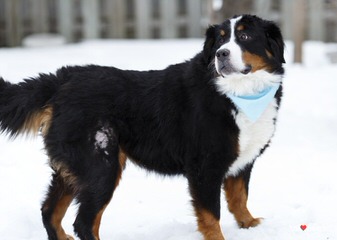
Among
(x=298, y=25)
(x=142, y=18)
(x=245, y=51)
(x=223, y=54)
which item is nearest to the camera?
(x=223, y=54)

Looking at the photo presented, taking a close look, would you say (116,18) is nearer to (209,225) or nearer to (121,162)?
(121,162)

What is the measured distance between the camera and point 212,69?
4785mm

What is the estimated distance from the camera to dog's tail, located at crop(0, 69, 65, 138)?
15.4 feet

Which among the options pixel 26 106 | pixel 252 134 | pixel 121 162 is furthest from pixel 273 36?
pixel 26 106

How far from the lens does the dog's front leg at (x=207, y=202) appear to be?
4.73 m

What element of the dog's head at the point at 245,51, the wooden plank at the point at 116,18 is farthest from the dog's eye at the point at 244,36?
the wooden plank at the point at 116,18

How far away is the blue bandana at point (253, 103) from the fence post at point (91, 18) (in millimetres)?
6455

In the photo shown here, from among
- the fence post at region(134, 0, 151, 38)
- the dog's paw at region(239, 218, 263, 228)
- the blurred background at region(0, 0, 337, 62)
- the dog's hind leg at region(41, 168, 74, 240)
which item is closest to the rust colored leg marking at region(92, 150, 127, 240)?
the dog's hind leg at region(41, 168, 74, 240)

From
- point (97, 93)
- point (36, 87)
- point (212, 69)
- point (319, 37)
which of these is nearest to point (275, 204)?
point (212, 69)

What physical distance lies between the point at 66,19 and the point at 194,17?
2111 millimetres

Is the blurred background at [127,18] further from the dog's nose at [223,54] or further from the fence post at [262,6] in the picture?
the dog's nose at [223,54]

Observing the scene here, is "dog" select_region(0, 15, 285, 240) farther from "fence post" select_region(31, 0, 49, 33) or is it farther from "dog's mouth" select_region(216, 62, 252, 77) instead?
"fence post" select_region(31, 0, 49, 33)

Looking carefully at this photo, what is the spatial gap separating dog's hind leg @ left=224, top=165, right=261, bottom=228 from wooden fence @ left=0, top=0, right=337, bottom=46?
5704mm

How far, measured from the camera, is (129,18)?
36.2 ft
